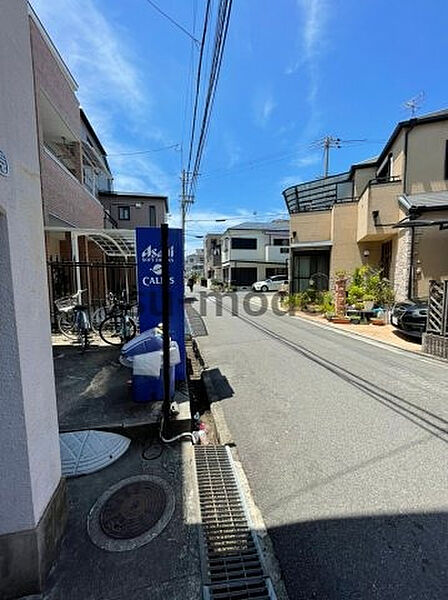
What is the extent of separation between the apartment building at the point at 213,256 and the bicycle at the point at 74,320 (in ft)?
109

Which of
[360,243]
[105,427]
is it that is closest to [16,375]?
[105,427]

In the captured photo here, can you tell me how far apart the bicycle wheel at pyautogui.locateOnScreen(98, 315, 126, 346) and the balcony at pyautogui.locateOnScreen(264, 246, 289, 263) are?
27.7 m

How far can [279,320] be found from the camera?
40.4ft

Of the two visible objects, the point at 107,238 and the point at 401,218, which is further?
the point at 401,218

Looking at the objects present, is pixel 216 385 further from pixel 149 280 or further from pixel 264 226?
pixel 264 226

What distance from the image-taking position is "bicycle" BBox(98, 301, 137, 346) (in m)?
6.87

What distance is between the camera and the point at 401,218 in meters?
11.6

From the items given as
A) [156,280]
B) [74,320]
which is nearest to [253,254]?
[74,320]

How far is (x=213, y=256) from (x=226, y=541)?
44.3 meters

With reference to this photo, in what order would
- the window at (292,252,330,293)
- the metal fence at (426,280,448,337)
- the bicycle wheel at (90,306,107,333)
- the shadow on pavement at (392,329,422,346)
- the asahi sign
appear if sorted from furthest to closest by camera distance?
the window at (292,252,330,293) < the bicycle wheel at (90,306,107,333) < the shadow on pavement at (392,329,422,346) < the metal fence at (426,280,448,337) < the asahi sign

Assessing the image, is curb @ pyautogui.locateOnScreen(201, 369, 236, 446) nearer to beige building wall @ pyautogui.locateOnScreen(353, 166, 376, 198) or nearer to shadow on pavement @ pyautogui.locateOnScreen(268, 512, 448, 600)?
shadow on pavement @ pyautogui.locateOnScreen(268, 512, 448, 600)

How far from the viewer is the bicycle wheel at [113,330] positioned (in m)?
6.94

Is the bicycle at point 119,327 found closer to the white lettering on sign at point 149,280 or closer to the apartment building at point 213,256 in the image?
the white lettering on sign at point 149,280

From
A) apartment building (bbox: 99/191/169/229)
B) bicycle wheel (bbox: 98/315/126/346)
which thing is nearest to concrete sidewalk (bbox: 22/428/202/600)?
bicycle wheel (bbox: 98/315/126/346)
